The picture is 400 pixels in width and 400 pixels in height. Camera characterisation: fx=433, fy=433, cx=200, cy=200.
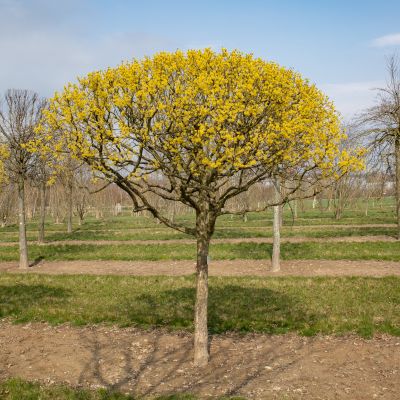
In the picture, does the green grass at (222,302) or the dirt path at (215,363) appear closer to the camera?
the dirt path at (215,363)

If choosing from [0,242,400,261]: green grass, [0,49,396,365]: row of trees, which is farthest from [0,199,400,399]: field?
[0,49,396,365]: row of trees

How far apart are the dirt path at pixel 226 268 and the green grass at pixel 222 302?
4.41 feet

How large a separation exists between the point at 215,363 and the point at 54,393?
3.07 m

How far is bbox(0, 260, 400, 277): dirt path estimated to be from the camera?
17703mm

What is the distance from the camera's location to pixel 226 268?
1923 cm

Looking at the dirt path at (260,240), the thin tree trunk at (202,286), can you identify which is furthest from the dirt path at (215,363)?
the dirt path at (260,240)

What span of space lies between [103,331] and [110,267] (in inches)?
385

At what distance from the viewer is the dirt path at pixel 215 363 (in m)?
7.43

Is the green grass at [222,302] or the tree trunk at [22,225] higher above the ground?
the tree trunk at [22,225]

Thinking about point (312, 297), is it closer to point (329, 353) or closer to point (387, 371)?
point (329, 353)

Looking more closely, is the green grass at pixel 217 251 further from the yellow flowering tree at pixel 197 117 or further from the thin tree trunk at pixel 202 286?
the yellow flowering tree at pixel 197 117

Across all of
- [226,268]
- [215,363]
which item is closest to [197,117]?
[215,363]

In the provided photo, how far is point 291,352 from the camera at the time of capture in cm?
900

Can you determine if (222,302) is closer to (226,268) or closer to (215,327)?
(215,327)
